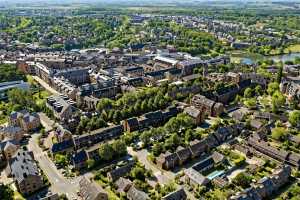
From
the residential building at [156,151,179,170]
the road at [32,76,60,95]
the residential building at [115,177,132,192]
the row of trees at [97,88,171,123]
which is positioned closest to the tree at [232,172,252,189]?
the residential building at [156,151,179,170]

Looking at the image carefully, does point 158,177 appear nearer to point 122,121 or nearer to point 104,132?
point 104,132

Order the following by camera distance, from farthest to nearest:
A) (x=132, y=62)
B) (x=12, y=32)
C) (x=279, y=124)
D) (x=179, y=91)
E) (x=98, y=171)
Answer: (x=12, y=32) < (x=132, y=62) < (x=179, y=91) < (x=279, y=124) < (x=98, y=171)

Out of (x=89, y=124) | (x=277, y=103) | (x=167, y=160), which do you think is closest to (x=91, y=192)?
(x=167, y=160)

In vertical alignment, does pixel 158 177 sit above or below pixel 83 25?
below

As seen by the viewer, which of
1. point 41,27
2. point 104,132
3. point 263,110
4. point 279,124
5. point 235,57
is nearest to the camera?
point 104,132

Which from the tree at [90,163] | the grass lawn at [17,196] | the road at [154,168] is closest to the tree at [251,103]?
the road at [154,168]

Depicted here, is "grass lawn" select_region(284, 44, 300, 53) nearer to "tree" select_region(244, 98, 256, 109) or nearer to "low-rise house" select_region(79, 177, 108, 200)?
"tree" select_region(244, 98, 256, 109)

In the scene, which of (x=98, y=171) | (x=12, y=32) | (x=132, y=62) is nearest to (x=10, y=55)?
(x=132, y=62)
